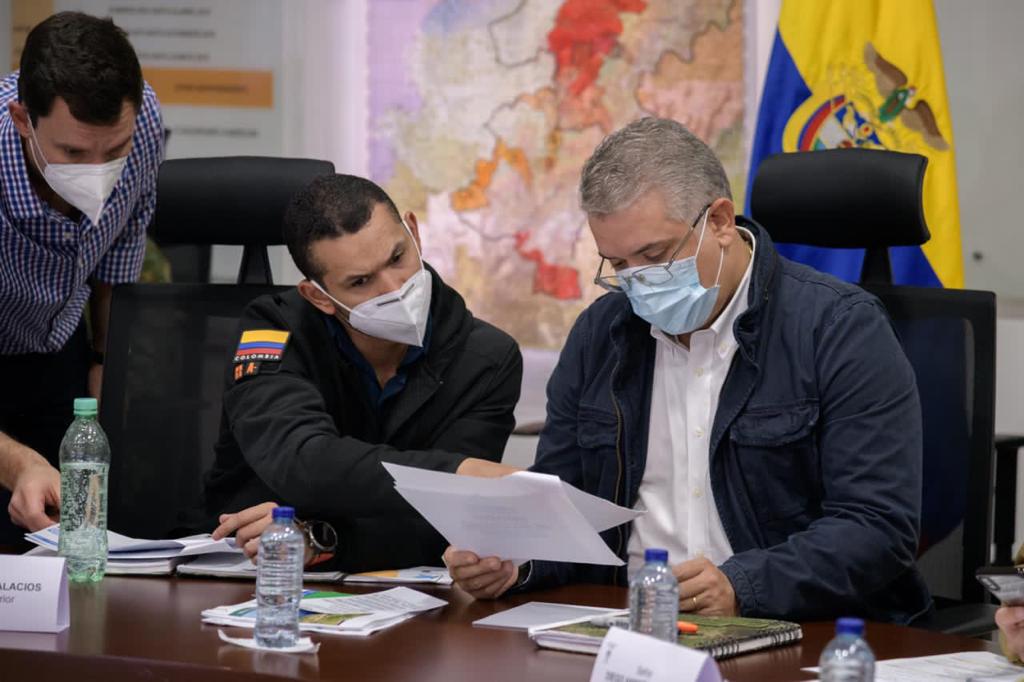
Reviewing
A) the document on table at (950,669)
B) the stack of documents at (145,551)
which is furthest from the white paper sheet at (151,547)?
the document on table at (950,669)

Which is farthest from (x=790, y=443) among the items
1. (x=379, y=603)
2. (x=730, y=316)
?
(x=379, y=603)

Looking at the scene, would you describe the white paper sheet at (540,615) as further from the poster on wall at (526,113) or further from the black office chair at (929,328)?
the poster on wall at (526,113)

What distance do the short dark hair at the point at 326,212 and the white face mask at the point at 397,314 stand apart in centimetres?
9

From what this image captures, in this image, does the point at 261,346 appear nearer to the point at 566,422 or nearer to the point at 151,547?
the point at 151,547

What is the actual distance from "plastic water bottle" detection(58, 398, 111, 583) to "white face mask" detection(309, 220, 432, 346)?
1.60 feet

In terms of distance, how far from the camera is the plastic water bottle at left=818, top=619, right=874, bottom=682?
1.13 m

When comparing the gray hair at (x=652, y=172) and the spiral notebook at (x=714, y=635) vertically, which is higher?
the gray hair at (x=652, y=172)

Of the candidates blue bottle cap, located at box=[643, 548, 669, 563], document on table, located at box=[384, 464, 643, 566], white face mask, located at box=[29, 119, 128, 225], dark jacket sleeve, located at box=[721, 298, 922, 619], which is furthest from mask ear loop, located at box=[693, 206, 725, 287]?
white face mask, located at box=[29, 119, 128, 225]

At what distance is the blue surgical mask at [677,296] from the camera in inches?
76.5

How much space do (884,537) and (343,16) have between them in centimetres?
263

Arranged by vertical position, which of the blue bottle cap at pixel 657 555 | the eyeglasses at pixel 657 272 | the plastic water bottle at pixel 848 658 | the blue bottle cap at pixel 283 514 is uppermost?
the eyeglasses at pixel 657 272

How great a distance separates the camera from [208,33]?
3.97 meters

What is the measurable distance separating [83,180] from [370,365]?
64 centimetres

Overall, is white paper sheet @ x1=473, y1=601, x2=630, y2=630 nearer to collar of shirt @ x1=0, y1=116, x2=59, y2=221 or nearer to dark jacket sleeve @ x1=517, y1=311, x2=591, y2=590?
dark jacket sleeve @ x1=517, y1=311, x2=591, y2=590
